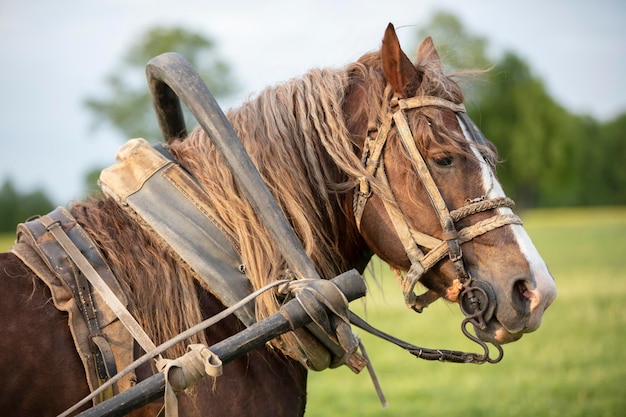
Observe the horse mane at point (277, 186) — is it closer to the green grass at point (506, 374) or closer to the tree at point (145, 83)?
the green grass at point (506, 374)

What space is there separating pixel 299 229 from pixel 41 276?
1.03 metres

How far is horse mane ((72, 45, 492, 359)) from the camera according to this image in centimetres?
250

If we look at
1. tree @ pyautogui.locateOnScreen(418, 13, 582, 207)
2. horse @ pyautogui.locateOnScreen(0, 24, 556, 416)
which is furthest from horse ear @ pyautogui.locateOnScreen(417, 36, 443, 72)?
tree @ pyautogui.locateOnScreen(418, 13, 582, 207)

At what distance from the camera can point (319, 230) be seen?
276cm

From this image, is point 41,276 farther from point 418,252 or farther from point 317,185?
point 418,252

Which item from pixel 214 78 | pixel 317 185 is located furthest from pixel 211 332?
pixel 214 78

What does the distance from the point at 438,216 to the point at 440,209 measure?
0.03 meters

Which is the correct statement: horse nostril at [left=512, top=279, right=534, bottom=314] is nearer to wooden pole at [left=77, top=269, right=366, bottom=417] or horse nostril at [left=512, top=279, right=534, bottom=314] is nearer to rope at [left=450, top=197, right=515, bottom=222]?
rope at [left=450, top=197, right=515, bottom=222]

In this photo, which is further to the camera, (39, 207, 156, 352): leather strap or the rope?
the rope

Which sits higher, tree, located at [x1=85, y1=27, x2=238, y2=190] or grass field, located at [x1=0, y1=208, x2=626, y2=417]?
tree, located at [x1=85, y1=27, x2=238, y2=190]

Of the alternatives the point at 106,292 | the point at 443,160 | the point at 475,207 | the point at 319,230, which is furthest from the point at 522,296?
the point at 106,292

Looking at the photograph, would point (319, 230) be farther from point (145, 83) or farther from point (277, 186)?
point (145, 83)

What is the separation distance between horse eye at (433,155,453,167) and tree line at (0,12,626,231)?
72.0 ft

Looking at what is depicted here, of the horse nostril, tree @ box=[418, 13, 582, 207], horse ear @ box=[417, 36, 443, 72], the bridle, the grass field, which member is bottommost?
tree @ box=[418, 13, 582, 207]
